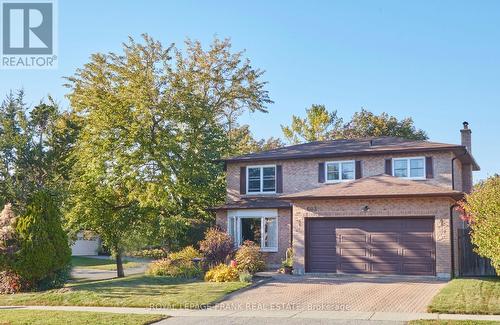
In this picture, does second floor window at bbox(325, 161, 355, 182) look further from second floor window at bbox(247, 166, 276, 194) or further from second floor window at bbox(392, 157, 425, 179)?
second floor window at bbox(247, 166, 276, 194)

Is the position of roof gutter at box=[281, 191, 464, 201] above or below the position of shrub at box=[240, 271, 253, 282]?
above

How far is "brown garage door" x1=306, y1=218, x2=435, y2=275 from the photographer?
2156 centimetres

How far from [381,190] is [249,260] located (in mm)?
5881

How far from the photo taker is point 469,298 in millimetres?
15805

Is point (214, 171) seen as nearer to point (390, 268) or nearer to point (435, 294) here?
point (390, 268)

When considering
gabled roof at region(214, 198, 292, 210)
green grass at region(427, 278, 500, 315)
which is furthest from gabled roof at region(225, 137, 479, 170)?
green grass at region(427, 278, 500, 315)

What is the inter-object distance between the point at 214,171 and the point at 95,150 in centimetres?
848

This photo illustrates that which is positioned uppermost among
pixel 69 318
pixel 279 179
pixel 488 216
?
pixel 279 179

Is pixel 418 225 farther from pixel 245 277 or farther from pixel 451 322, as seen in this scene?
pixel 451 322

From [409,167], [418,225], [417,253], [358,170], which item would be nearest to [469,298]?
[417,253]

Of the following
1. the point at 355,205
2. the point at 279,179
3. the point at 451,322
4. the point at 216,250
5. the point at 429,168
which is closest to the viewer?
the point at 451,322

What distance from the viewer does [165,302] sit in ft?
55.4

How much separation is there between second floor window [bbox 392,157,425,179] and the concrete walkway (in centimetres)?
1255

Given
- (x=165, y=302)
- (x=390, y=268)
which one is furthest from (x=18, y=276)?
(x=390, y=268)
